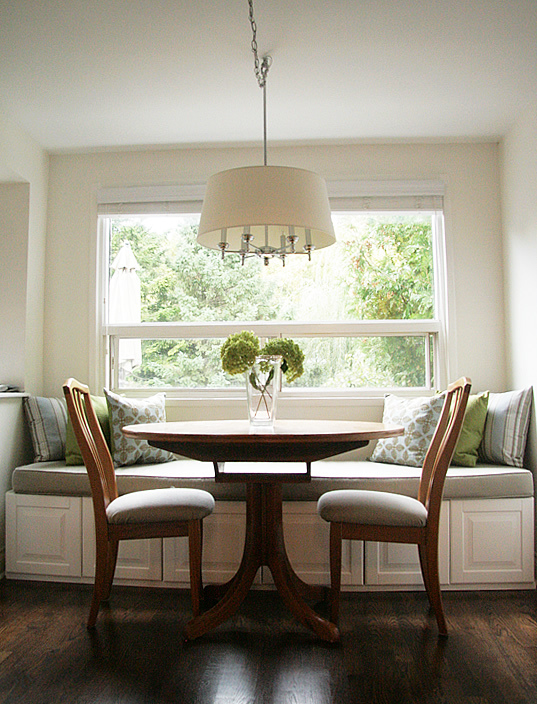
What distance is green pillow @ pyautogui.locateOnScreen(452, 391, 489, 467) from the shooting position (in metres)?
3.35

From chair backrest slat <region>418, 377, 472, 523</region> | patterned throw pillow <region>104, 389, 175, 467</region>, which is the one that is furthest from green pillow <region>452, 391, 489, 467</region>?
patterned throw pillow <region>104, 389, 175, 467</region>

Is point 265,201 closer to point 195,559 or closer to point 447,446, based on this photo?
point 447,446

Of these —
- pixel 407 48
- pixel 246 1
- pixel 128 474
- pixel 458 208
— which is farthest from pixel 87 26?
pixel 458 208

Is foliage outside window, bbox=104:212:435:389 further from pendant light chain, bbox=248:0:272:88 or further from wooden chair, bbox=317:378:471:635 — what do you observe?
wooden chair, bbox=317:378:471:635

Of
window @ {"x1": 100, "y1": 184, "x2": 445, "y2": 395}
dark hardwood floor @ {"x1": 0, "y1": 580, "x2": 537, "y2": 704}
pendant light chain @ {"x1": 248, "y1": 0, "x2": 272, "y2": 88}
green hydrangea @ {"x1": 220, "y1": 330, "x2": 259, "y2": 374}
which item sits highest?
pendant light chain @ {"x1": 248, "y1": 0, "x2": 272, "y2": 88}

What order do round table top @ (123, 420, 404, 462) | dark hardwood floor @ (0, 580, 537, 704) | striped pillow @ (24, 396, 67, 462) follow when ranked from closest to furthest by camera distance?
dark hardwood floor @ (0, 580, 537, 704), round table top @ (123, 420, 404, 462), striped pillow @ (24, 396, 67, 462)

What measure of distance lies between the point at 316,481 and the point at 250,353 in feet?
2.96

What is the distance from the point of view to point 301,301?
4047mm

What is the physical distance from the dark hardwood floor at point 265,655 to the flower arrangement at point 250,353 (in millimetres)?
1069

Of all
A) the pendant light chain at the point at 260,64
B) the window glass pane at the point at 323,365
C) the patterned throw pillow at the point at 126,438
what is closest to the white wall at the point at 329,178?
the window glass pane at the point at 323,365

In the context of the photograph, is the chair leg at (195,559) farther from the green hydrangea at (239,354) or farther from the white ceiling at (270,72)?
the white ceiling at (270,72)

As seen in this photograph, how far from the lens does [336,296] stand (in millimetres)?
4043

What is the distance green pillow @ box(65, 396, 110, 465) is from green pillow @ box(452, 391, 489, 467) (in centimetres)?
199

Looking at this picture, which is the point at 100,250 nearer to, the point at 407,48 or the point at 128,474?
the point at 128,474
